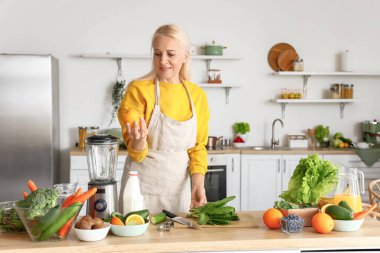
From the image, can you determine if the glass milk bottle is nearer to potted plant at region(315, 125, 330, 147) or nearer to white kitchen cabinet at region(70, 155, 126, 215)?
white kitchen cabinet at region(70, 155, 126, 215)

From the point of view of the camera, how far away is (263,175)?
17.3ft

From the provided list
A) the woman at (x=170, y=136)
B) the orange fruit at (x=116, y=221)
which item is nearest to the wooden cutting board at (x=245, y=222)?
the orange fruit at (x=116, y=221)

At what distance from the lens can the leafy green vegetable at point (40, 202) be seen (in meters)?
1.93

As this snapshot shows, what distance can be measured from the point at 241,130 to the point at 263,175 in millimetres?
605

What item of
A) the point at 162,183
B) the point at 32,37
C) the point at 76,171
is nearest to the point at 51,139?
the point at 76,171

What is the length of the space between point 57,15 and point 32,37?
35cm

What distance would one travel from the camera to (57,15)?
547 cm

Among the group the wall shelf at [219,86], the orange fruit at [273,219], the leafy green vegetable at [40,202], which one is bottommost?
the orange fruit at [273,219]

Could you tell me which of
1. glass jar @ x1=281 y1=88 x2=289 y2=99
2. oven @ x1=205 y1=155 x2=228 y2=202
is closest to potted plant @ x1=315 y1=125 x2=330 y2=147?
glass jar @ x1=281 y1=88 x2=289 y2=99

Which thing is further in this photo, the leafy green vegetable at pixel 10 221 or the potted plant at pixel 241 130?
the potted plant at pixel 241 130

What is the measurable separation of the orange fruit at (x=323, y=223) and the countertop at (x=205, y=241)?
0.02 meters

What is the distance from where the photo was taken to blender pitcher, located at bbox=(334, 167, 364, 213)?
2240mm

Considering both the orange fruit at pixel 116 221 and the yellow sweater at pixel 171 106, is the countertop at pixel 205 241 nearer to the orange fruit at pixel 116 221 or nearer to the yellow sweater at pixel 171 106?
the orange fruit at pixel 116 221

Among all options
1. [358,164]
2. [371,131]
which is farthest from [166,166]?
[371,131]
